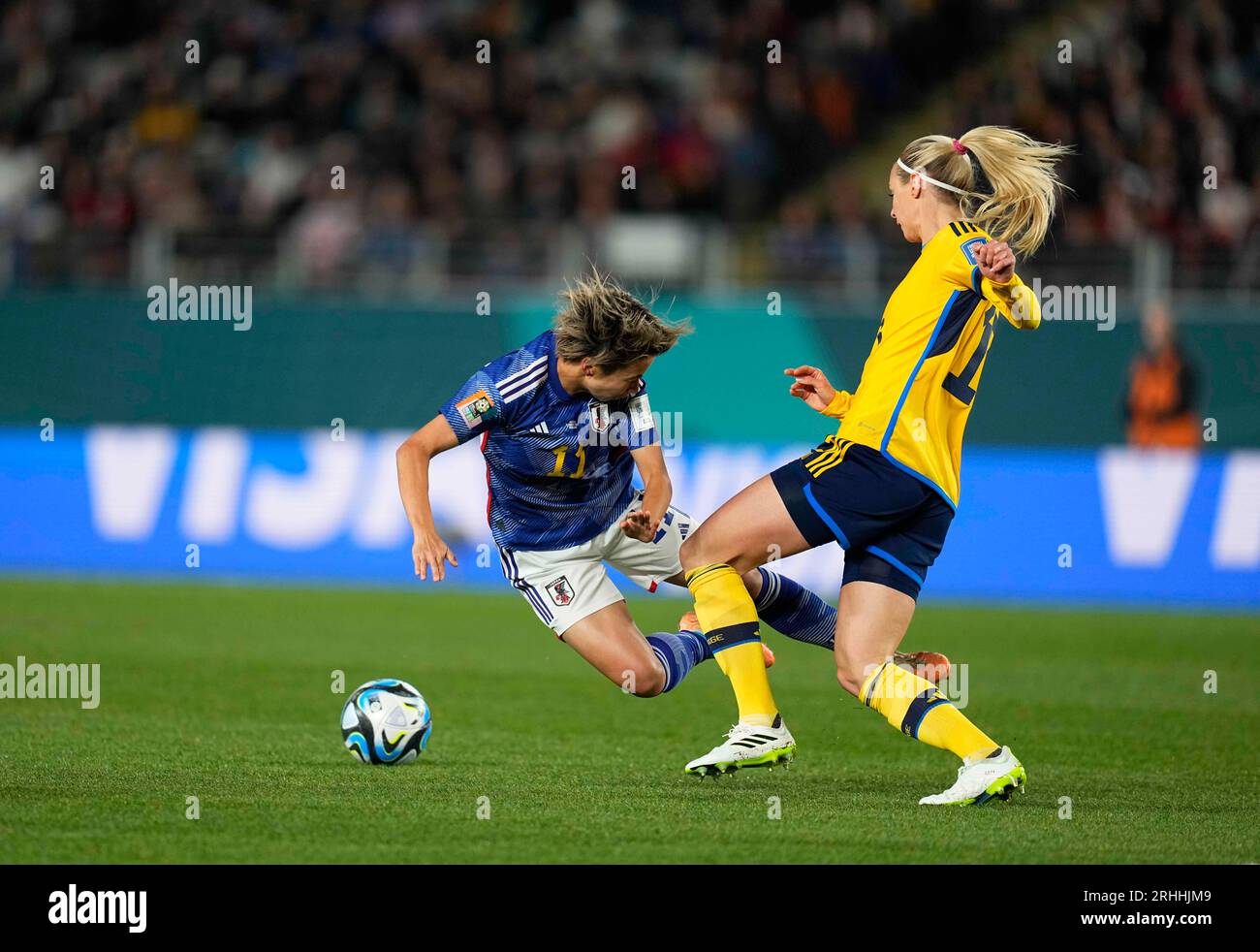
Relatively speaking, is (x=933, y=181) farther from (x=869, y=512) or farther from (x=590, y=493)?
(x=590, y=493)

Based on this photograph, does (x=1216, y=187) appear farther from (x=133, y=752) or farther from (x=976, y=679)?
(x=133, y=752)

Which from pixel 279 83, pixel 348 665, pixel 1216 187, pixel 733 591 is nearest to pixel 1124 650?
pixel 348 665

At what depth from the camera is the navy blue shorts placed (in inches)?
236

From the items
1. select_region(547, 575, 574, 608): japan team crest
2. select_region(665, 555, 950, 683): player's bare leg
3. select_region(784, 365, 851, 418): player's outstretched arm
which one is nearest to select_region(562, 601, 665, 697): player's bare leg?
select_region(547, 575, 574, 608): japan team crest

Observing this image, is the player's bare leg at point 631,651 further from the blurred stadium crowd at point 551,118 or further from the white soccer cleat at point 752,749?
the blurred stadium crowd at point 551,118

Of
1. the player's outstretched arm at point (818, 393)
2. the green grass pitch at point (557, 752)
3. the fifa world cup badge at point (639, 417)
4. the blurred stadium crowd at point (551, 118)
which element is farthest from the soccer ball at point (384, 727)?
the blurred stadium crowd at point (551, 118)

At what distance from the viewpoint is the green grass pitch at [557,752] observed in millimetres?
5336

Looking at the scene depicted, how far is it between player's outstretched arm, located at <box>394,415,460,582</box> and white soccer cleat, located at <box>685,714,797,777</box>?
1225mm

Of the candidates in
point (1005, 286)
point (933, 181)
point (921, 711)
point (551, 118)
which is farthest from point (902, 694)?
point (551, 118)

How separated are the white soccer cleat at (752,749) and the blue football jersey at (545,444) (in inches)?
44.2

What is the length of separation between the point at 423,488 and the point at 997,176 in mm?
2311

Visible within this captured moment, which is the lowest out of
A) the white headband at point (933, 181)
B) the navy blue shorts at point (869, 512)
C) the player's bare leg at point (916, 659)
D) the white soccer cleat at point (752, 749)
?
the white soccer cleat at point (752, 749)

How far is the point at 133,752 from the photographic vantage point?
6914mm
